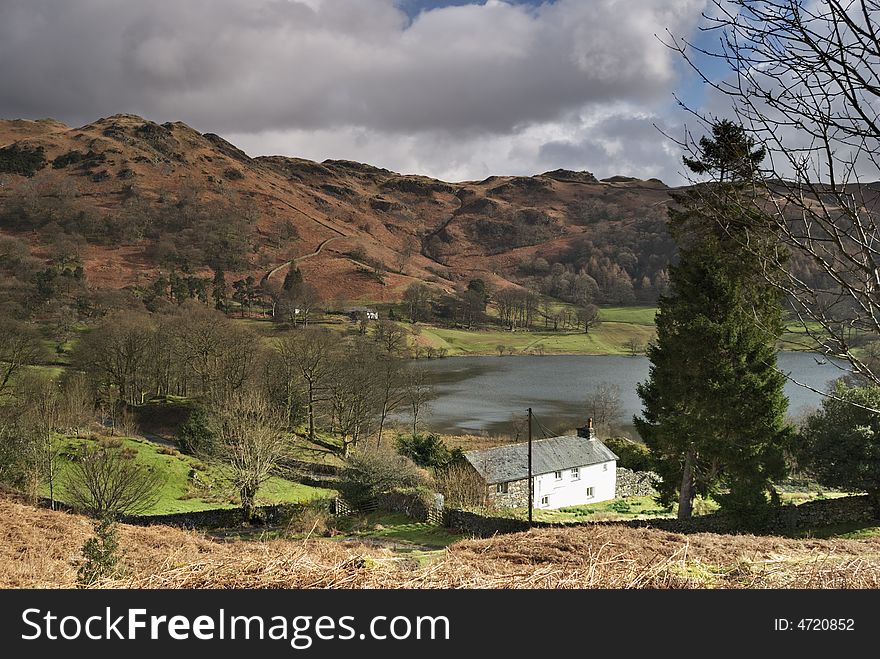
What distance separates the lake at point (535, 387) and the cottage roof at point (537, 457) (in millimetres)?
11022

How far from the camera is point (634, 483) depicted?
3581cm

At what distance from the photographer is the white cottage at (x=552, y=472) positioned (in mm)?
30188

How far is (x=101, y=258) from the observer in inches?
5133

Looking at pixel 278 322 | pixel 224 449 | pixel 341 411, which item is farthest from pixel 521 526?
pixel 278 322

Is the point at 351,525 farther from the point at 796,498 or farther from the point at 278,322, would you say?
the point at 278,322

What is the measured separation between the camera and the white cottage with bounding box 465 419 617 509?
30188 mm

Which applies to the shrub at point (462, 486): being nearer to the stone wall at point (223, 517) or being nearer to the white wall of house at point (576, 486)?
the white wall of house at point (576, 486)

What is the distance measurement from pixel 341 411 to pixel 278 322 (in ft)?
203

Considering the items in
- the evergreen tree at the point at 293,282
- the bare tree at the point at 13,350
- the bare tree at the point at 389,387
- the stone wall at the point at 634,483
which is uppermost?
the evergreen tree at the point at 293,282

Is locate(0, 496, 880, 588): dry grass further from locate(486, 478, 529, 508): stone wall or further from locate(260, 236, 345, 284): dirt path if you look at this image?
locate(260, 236, 345, 284): dirt path

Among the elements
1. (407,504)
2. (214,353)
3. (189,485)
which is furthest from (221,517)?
(214,353)

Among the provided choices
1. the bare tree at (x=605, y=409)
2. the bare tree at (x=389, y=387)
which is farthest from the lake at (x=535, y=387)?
the bare tree at (x=389, y=387)

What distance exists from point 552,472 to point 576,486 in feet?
6.81

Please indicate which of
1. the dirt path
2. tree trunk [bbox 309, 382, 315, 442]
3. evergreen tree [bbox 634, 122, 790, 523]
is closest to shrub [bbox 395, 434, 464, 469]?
tree trunk [bbox 309, 382, 315, 442]
